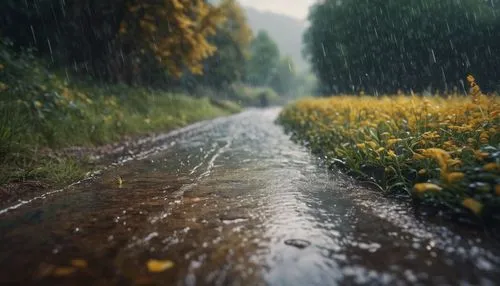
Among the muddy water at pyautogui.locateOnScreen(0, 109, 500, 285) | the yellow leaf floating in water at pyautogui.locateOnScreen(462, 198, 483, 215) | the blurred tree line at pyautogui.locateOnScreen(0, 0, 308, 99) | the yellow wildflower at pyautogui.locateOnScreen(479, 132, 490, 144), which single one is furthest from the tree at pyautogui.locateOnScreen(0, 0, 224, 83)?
the yellow leaf floating in water at pyautogui.locateOnScreen(462, 198, 483, 215)

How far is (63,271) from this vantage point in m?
2.19

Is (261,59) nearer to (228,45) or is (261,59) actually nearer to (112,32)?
(228,45)

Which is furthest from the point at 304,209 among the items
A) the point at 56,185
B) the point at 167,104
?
the point at 167,104

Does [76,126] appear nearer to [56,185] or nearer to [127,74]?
[56,185]

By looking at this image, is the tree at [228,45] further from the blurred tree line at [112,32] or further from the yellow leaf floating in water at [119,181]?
the yellow leaf floating in water at [119,181]

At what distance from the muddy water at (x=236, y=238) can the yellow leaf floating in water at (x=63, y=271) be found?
1 centimetres

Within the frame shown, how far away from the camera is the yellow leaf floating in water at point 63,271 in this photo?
2146mm

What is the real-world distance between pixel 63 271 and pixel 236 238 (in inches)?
47.0

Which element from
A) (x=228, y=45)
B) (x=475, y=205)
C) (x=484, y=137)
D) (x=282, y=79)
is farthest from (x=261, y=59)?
(x=475, y=205)

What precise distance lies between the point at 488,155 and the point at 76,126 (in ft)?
24.7

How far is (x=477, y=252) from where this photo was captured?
8.12 ft

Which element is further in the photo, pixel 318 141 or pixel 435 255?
pixel 318 141

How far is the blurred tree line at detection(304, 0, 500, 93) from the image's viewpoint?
1154cm

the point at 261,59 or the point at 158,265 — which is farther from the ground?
the point at 261,59
